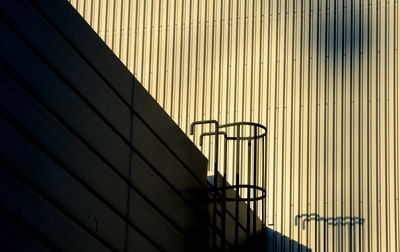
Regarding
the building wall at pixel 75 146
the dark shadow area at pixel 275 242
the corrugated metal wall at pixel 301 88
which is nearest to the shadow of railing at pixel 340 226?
the corrugated metal wall at pixel 301 88

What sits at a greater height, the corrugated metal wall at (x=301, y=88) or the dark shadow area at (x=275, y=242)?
the corrugated metal wall at (x=301, y=88)

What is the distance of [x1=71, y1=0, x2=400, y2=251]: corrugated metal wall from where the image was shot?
16672 millimetres

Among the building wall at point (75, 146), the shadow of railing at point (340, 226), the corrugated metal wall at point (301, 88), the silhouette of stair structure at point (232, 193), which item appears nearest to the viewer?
the building wall at point (75, 146)

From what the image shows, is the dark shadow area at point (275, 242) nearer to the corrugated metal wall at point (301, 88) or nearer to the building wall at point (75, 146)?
the corrugated metal wall at point (301, 88)

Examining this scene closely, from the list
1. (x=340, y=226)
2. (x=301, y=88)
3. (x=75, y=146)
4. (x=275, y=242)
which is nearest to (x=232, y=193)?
(x=275, y=242)

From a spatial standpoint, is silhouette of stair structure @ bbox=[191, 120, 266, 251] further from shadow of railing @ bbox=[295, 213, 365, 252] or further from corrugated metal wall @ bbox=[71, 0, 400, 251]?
shadow of railing @ bbox=[295, 213, 365, 252]

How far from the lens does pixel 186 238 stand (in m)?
12.6

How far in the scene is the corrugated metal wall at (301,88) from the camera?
1667 cm

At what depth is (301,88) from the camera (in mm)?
17547

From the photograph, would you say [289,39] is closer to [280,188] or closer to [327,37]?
[327,37]

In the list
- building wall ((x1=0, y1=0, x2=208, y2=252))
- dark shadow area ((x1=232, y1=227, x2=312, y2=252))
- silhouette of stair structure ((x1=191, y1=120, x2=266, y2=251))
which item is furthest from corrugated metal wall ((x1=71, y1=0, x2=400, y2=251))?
building wall ((x1=0, y1=0, x2=208, y2=252))

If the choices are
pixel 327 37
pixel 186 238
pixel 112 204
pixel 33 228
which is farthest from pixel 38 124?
pixel 327 37

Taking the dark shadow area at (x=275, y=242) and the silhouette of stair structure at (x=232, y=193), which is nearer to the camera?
the silhouette of stair structure at (x=232, y=193)

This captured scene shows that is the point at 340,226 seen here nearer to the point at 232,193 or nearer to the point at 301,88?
the point at 232,193
